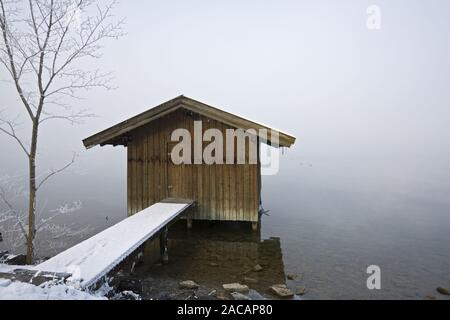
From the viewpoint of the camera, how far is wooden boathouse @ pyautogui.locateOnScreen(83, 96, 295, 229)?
1134 centimetres

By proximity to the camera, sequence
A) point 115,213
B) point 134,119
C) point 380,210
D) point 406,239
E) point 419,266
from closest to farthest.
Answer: point 419,266, point 134,119, point 406,239, point 115,213, point 380,210

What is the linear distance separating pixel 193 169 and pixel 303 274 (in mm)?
5486

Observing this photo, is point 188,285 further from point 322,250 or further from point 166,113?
point 166,113

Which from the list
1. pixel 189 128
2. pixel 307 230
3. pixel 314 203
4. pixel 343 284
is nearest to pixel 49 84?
pixel 189 128

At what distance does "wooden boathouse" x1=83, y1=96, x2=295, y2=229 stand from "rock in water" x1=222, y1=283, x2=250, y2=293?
4.47 metres

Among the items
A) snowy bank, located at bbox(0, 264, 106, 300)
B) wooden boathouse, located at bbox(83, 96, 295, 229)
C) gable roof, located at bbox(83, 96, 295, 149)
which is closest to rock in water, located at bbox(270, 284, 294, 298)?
snowy bank, located at bbox(0, 264, 106, 300)

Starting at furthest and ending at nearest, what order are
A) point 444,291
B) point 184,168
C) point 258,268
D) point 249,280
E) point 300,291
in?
point 184,168
point 258,268
point 249,280
point 444,291
point 300,291

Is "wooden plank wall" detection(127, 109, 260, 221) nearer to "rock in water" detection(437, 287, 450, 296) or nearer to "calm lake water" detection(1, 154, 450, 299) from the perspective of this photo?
"calm lake water" detection(1, 154, 450, 299)

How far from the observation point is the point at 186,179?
39.2ft

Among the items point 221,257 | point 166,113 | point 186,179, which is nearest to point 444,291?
point 221,257

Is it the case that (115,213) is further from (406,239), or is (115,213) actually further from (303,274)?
(406,239)

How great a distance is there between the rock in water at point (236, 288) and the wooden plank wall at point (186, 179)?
4501 millimetres

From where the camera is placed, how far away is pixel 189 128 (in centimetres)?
1179

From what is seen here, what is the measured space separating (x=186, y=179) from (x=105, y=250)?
5907mm
